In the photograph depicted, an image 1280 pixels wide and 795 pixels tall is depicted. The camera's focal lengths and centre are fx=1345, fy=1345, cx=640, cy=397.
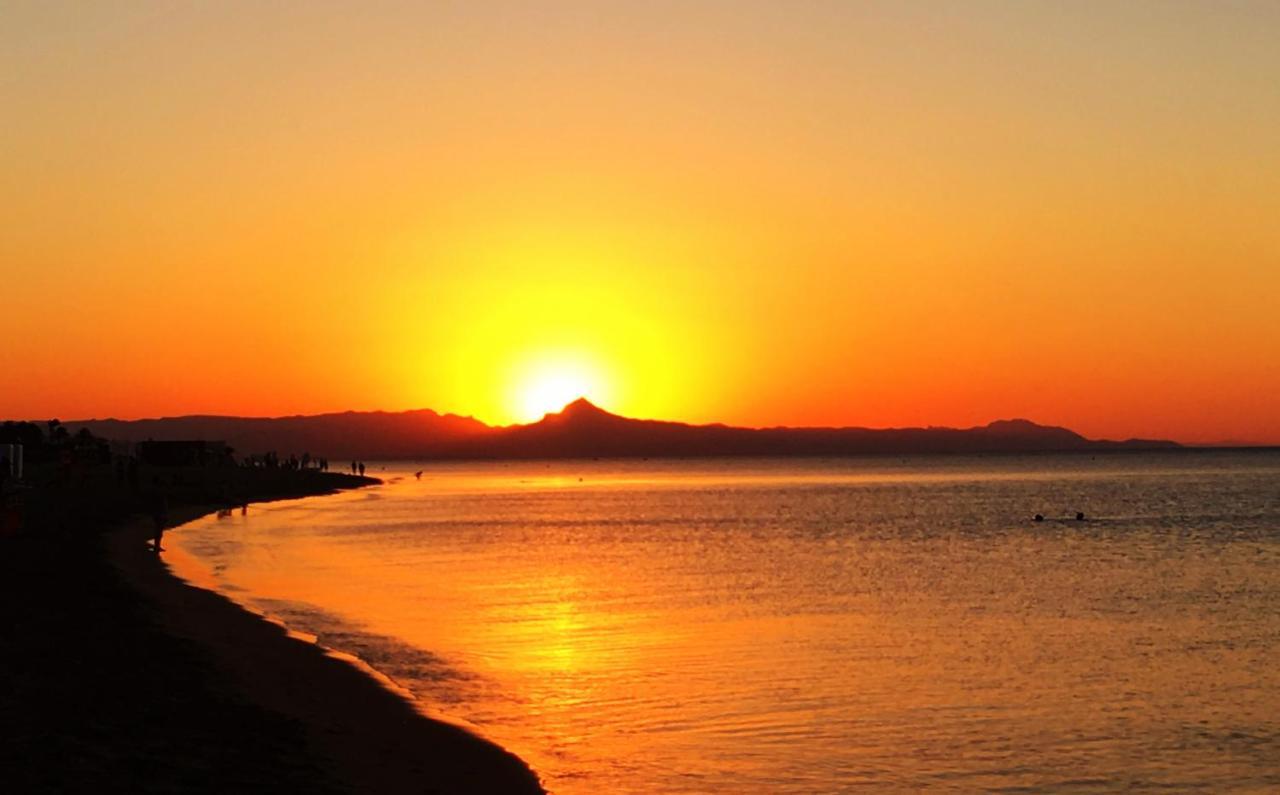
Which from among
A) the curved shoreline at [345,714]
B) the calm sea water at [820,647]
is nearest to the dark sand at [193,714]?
the curved shoreline at [345,714]

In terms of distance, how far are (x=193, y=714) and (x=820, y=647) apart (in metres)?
15.1

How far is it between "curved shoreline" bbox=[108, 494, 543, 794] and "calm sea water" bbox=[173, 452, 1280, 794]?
28.7 inches

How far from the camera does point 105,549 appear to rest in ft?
154

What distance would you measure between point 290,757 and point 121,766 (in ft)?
7.23

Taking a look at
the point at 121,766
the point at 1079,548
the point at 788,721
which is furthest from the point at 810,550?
the point at 121,766

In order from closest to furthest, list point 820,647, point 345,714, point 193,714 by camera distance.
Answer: point 193,714 < point 345,714 < point 820,647

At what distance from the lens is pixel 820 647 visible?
28.7 meters

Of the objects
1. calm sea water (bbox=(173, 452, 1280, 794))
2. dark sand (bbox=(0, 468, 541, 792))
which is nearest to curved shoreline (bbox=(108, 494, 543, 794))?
dark sand (bbox=(0, 468, 541, 792))

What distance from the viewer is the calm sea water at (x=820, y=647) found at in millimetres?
18250

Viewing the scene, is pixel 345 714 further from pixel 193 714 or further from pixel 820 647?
pixel 820 647

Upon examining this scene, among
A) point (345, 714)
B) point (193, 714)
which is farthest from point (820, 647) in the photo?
point (193, 714)

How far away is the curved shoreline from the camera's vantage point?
618 inches

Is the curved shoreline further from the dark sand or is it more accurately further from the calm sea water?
the calm sea water

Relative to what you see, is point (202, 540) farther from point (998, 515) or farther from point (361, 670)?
point (998, 515)
